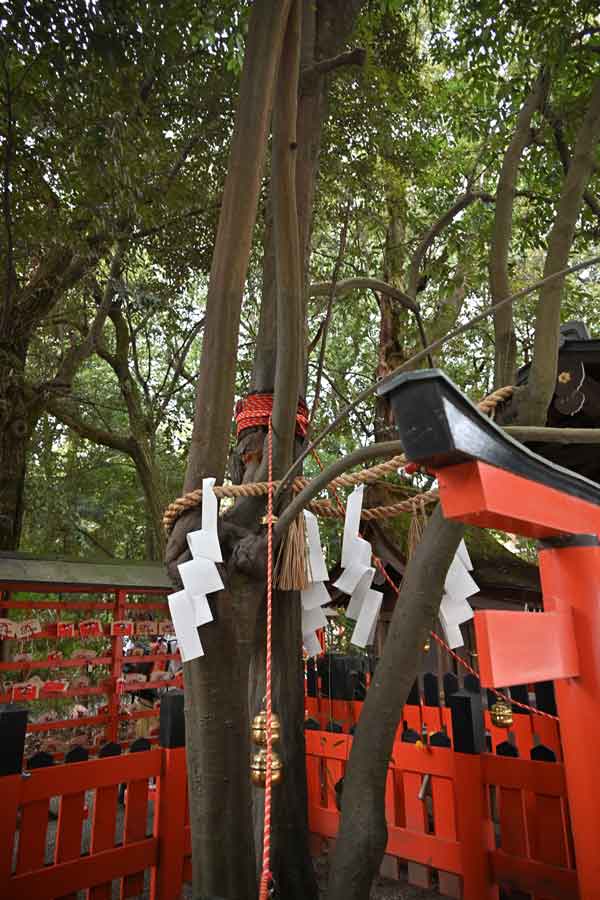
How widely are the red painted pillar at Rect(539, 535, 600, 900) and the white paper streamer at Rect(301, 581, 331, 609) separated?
116cm

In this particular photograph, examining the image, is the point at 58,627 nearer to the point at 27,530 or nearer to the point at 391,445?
the point at 27,530

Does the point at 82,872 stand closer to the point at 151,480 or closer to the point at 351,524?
the point at 351,524

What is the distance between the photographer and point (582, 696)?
1269 mm

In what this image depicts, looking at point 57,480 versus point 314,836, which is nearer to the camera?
point 314,836

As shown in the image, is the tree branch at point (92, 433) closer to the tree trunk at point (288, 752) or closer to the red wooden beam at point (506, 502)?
the tree trunk at point (288, 752)

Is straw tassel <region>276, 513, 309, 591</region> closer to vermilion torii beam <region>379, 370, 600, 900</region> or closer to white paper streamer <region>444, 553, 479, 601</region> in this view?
white paper streamer <region>444, 553, 479, 601</region>

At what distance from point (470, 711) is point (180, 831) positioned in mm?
1421

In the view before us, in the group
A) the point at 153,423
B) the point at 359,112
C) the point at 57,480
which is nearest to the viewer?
the point at 359,112

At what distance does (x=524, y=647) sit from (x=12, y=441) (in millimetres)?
7147

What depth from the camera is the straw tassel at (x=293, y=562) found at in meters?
2.20

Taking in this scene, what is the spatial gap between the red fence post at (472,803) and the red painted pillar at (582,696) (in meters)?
1.51

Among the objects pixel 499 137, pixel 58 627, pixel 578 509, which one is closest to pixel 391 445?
pixel 578 509

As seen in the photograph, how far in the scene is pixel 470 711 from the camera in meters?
2.74

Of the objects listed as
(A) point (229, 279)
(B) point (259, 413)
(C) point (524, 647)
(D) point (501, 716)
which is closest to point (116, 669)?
(D) point (501, 716)
